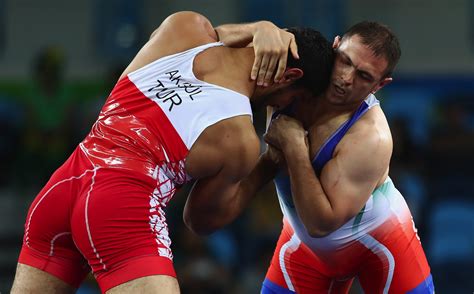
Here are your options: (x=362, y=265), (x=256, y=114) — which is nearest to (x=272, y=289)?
(x=362, y=265)

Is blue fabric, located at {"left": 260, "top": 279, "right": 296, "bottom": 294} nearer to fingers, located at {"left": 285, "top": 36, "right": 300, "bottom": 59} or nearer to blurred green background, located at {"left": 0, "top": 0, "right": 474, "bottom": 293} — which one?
fingers, located at {"left": 285, "top": 36, "right": 300, "bottom": 59}

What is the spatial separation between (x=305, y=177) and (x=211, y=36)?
27.9 inches

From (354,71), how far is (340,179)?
450mm

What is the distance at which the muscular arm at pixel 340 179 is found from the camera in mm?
3947

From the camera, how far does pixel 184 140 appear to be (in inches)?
146

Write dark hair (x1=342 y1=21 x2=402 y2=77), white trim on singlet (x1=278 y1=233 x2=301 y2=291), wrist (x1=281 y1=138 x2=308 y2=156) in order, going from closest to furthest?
1. dark hair (x1=342 y1=21 x2=402 y2=77)
2. wrist (x1=281 y1=138 x2=308 y2=156)
3. white trim on singlet (x1=278 y1=233 x2=301 y2=291)

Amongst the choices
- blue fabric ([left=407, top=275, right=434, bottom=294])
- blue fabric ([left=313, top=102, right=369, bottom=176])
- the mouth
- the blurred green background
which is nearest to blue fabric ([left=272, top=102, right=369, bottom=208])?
blue fabric ([left=313, top=102, right=369, bottom=176])

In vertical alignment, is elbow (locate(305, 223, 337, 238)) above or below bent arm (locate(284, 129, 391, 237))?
below

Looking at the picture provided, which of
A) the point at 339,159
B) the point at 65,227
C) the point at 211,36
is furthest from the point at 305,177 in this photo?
the point at 65,227

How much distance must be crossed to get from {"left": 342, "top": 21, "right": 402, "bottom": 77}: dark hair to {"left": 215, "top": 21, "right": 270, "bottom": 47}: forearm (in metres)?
0.41

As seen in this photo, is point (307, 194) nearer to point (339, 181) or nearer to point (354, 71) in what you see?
point (339, 181)

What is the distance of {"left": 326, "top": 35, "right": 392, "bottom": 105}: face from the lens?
3.93m

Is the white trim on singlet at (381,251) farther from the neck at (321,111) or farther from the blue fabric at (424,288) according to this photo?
the neck at (321,111)

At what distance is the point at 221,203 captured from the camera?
4.00m
